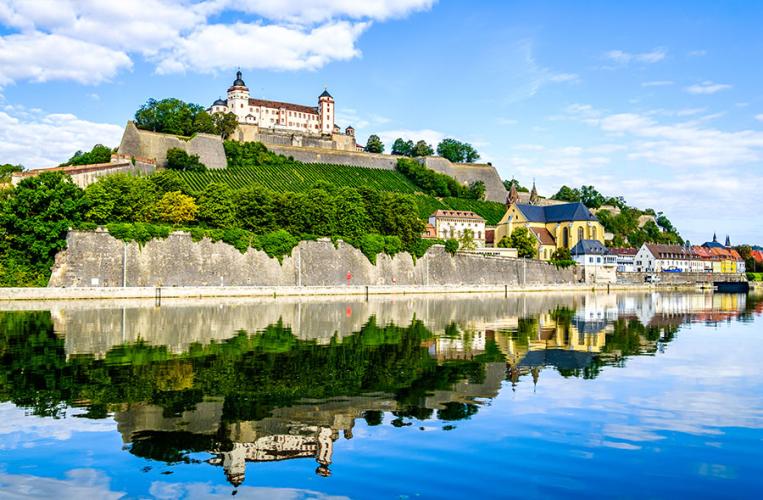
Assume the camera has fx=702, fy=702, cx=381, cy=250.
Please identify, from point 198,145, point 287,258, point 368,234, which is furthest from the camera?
point 198,145

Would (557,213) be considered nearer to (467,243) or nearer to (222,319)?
(467,243)

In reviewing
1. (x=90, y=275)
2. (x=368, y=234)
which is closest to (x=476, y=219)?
(x=368, y=234)

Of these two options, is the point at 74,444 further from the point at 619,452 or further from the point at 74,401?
the point at 619,452

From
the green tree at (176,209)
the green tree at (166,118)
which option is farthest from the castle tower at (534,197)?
the green tree at (176,209)

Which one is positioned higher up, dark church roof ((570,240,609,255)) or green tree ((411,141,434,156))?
green tree ((411,141,434,156))

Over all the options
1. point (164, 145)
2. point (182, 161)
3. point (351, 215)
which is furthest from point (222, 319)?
point (164, 145)

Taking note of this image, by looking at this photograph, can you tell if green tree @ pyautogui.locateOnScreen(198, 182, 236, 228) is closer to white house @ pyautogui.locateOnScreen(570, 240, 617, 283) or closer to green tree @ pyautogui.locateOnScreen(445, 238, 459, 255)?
green tree @ pyautogui.locateOnScreen(445, 238, 459, 255)

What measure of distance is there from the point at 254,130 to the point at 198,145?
44.0 feet

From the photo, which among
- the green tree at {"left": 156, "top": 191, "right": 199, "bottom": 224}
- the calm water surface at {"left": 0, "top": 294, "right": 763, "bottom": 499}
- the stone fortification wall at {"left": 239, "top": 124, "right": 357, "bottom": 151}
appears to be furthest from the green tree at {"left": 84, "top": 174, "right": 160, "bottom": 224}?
the stone fortification wall at {"left": 239, "top": 124, "right": 357, "bottom": 151}

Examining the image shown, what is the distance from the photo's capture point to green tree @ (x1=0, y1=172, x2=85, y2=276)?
36.9m

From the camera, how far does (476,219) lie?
7681 centimetres

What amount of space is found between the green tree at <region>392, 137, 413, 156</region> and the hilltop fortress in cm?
692

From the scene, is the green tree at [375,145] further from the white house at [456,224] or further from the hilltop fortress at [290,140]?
the white house at [456,224]

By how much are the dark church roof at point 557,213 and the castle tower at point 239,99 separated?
133ft
